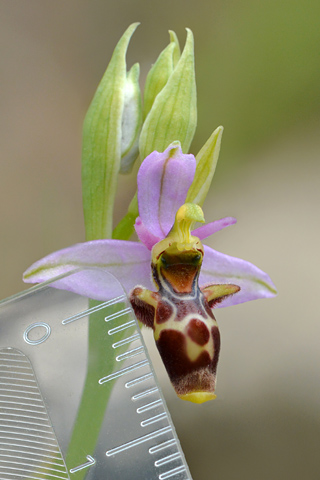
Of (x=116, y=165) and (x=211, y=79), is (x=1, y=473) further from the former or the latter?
(x=211, y=79)

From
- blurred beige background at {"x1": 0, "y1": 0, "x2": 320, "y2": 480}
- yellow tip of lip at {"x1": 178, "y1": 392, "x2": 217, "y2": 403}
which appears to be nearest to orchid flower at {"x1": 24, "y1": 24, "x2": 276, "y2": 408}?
yellow tip of lip at {"x1": 178, "y1": 392, "x2": 217, "y2": 403}

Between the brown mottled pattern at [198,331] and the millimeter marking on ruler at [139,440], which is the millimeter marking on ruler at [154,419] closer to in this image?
the millimeter marking on ruler at [139,440]

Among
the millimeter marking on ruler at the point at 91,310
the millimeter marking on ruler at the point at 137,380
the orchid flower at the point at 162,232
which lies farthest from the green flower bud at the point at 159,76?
the millimeter marking on ruler at the point at 137,380

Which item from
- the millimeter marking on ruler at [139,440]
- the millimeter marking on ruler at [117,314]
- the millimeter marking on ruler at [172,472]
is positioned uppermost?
the millimeter marking on ruler at [117,314]

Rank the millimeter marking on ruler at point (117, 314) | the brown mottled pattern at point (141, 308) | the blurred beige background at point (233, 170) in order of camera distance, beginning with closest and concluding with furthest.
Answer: the millimeter marking on ruler at point (117, 314) → the brown mottled pattern at point (141, 308) → the blurred beige background at point (233, 170)

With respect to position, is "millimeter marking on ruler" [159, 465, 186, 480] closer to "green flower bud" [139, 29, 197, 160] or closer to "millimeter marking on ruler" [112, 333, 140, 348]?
"millimeter marking on ruler" [112, 333, 140, 348]

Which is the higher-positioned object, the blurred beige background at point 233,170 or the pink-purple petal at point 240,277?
the blurred beige background at point 233,170

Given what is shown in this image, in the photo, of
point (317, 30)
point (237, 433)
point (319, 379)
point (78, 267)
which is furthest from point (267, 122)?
point (78, 267)
